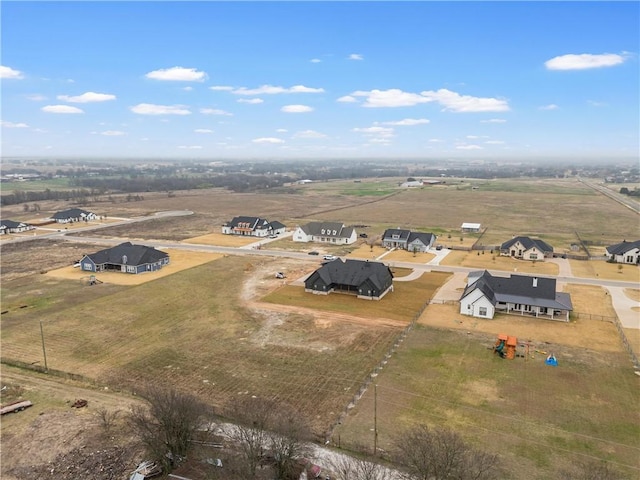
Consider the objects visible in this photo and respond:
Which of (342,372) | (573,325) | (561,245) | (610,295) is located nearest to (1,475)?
(342,372)

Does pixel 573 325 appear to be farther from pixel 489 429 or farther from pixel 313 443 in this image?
pixel 313 443

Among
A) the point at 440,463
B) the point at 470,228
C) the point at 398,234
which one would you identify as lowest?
the point at 470,228

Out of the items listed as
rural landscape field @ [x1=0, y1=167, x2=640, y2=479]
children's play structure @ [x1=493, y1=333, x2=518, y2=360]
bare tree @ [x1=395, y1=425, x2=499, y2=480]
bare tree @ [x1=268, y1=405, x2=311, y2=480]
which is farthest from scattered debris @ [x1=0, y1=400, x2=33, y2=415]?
children's play structure @ [x1=493, y1=333, x2=518, y2=360]

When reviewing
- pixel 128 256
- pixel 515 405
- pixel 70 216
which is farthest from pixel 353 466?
pixel 70 216

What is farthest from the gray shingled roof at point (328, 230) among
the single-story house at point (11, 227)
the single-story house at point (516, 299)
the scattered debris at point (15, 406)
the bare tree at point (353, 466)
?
the single-story house at point (11, 227)

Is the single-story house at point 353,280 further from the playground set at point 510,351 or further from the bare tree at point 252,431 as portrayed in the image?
the bare tree at point 252,431

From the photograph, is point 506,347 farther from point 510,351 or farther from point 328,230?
point 328,230

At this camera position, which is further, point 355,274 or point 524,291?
point 355,274
